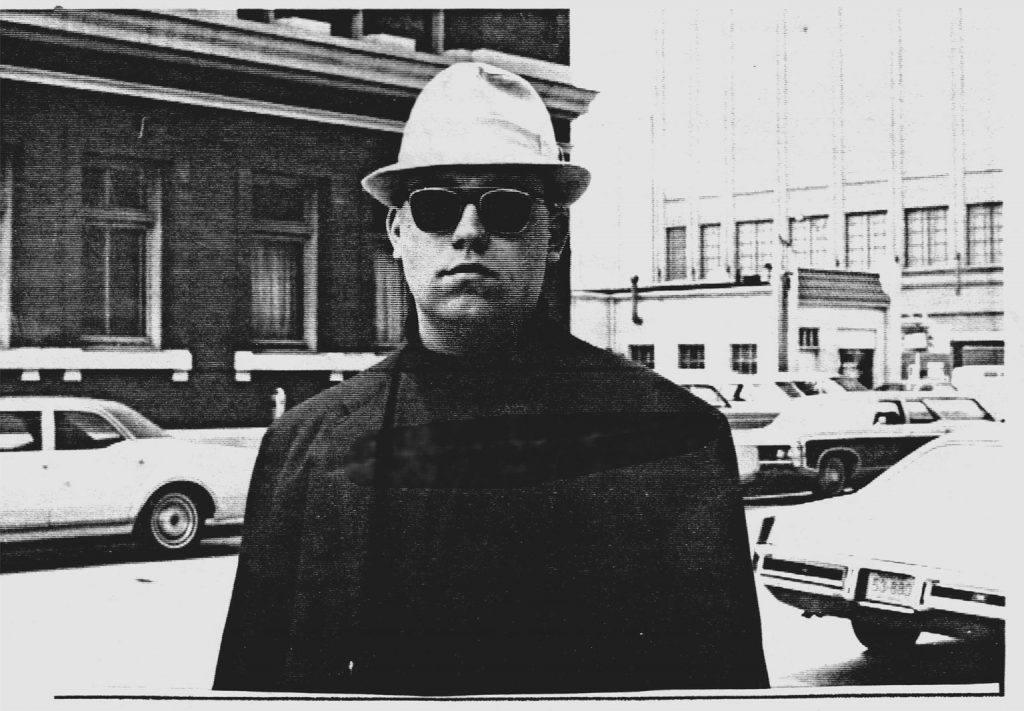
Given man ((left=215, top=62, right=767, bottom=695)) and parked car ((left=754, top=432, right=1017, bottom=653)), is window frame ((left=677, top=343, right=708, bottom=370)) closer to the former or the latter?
man ((left=215, top=62, right=767, bottom=695))

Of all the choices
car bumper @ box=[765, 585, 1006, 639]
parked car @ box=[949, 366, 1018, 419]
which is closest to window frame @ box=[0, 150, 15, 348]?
car bumper @ box=[765, 585, 1006, 639]

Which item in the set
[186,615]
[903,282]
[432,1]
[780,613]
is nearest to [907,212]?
[903,282]

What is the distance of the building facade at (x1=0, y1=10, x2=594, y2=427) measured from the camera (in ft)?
13.6

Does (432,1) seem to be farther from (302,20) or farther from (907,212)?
(907,212)

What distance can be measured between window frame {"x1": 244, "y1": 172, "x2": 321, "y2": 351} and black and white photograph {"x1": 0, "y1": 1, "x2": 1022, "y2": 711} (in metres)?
0.02

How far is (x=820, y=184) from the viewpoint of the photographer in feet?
15.5

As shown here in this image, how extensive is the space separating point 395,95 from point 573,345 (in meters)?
1.17

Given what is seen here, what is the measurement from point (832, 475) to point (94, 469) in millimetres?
3043

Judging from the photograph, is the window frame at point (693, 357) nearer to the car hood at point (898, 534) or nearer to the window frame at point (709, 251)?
the window frame at point (709, 251)

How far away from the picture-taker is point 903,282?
4.59 metres

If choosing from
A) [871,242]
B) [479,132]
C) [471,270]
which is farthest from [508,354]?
[871,242]

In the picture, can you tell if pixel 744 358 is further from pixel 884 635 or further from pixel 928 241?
pixel 884 635

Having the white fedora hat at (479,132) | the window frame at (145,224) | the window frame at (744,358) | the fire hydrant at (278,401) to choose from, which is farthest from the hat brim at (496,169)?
the window frame at (744,358)

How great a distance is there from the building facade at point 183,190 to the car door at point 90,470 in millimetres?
206
